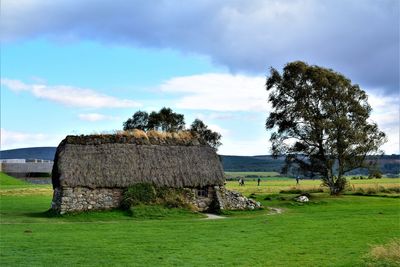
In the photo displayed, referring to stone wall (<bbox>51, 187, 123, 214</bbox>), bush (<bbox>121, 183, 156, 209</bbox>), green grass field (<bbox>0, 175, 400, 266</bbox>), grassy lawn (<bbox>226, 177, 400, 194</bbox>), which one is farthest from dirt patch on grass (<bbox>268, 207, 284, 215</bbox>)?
grassy lawn (<bbox>226, 177, 400, 194</bbox>)

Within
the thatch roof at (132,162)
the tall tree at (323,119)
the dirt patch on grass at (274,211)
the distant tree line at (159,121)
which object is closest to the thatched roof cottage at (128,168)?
the thatch roof at (132,162)

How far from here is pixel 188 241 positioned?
19.4m

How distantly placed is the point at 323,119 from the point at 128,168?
20.3m

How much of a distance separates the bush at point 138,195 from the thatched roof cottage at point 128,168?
40 centimetres

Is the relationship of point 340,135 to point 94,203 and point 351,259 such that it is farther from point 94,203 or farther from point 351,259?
→ point 351,259

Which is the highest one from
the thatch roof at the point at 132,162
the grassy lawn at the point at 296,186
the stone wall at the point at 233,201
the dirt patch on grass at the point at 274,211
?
the thatch roof at the point at 132,162

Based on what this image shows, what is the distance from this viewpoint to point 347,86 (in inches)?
1896

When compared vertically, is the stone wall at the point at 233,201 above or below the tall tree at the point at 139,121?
below

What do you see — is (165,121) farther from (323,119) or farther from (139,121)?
(323,119)

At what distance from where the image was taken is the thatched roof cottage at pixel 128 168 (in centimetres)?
3219

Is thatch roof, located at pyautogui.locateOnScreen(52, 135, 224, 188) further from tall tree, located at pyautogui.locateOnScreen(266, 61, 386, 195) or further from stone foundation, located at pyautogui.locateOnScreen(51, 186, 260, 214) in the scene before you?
tall tree, located at pyautogui.locateOnScreen(266, 61, 386, 195)

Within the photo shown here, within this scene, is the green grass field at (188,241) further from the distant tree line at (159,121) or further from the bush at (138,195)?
the distant tree line at (159,121)

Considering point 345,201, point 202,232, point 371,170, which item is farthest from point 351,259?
point 371,170

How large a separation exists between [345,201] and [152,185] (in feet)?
53.7
